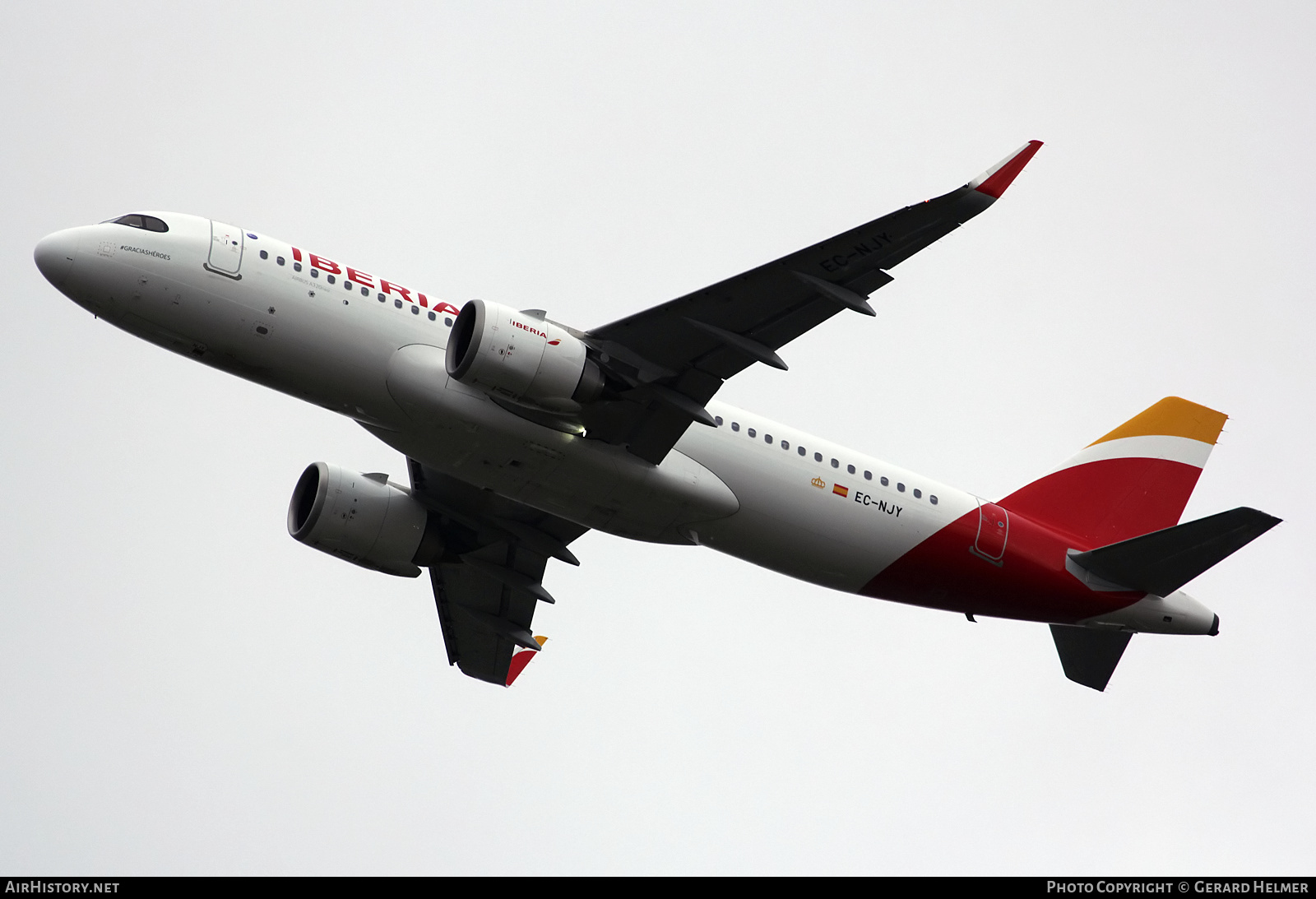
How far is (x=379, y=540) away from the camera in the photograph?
29766mm

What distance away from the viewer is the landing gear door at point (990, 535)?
28375mm

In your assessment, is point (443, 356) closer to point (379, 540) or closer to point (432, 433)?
point (432, 433)

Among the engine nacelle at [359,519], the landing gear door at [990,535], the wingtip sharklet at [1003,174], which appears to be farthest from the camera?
the engine nacelle at [359,519]

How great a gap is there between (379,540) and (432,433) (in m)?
6.27

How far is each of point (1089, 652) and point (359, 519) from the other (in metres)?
18.0

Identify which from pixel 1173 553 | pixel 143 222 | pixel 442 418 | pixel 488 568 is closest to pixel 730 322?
pixel 442 418

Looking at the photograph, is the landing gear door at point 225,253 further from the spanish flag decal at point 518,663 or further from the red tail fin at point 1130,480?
the red tail fin at point 1130,480

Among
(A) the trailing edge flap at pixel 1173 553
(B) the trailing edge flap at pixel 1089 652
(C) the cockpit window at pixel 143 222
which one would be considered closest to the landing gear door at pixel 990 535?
(A) the trailing edge flap at pixel 1173 553

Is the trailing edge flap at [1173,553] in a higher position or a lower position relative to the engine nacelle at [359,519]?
lower

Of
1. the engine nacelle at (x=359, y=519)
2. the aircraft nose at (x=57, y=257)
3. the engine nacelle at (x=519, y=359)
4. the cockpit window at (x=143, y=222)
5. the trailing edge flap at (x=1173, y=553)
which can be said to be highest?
the cockpit window at (x=143, y=222)

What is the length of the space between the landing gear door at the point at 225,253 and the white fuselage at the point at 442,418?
0.11 ft

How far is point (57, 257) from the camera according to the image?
23.1 m

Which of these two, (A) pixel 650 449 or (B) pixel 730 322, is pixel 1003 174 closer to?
(B) pixel 730 322
